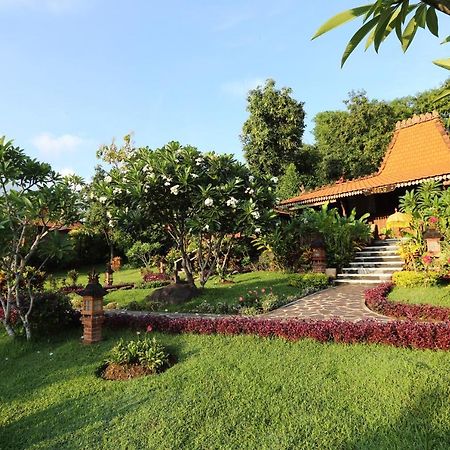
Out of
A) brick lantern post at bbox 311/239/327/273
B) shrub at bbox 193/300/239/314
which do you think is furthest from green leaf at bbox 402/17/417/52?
brick lantern post at bbox 311/239/327/273

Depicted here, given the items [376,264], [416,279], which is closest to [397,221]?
[376,264]

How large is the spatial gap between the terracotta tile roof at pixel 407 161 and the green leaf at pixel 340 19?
14479 mm

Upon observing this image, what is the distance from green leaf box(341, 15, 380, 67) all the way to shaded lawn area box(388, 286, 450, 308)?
302 inches

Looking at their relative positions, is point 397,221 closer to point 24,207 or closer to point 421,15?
point 24,207

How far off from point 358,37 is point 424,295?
8.51 m

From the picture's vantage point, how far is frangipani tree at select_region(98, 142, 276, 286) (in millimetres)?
9523

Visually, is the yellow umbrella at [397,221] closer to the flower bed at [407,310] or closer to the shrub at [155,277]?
the flower bed at [407,310]

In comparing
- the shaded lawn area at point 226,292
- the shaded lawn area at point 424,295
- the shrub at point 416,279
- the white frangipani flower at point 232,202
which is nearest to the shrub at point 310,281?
the shaded lawn area at point 226,292

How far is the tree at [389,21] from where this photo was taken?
980mm

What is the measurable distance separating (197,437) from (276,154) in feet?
75.2

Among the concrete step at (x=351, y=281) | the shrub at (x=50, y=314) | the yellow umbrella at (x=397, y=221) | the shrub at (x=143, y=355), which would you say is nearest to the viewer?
the shrub at (x=143, y=355)

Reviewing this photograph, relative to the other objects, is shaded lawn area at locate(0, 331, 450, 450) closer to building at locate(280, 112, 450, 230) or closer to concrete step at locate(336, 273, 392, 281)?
concrete step at locate(336, 273, 392, 281)

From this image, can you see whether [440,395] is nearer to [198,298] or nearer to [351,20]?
[351,20]

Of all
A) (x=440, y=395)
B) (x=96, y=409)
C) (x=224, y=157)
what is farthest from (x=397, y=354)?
(x=224, y=157)
